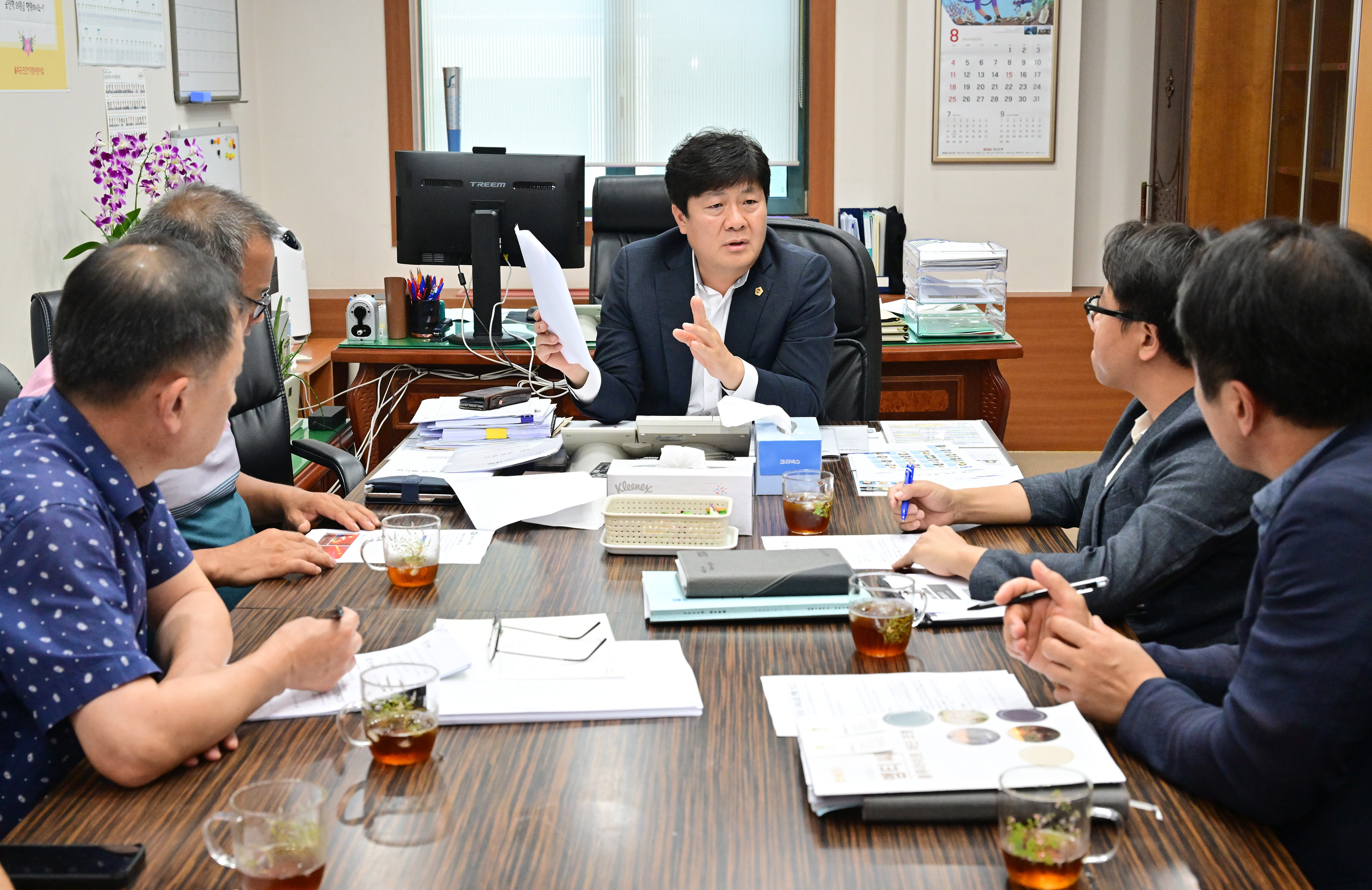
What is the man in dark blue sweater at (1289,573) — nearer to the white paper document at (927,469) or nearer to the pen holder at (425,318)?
the white paper document at (927,469)

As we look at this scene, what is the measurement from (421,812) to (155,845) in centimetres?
22

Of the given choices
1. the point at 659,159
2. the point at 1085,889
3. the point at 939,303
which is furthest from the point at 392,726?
the point at 659,159

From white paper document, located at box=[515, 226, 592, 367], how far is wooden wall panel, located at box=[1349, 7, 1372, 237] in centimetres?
242

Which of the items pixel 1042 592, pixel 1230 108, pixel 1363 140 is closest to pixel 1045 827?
pixel 1042 592

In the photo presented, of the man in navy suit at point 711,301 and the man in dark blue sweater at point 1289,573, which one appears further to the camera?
the man in navy suit at point 711,301

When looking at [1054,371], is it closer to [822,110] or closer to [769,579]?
[822,110]

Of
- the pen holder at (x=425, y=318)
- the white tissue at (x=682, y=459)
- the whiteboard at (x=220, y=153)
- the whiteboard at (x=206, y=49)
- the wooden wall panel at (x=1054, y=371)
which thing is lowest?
the wooden wall panel at (x=1054, y=371)

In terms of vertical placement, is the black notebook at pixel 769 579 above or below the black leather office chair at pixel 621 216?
below

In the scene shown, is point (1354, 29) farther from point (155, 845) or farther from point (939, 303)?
point (155, 845)

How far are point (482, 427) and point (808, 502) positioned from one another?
82 centimetres

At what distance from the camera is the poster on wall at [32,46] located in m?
2.79

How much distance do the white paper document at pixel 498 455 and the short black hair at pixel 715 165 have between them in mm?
727

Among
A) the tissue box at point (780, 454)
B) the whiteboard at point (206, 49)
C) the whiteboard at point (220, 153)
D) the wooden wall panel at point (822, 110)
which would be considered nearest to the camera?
the tissue box at point (780, 454)

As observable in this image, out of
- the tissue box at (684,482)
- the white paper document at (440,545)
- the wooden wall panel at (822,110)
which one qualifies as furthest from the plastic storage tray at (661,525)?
the wooden wall panel at (822,110)
